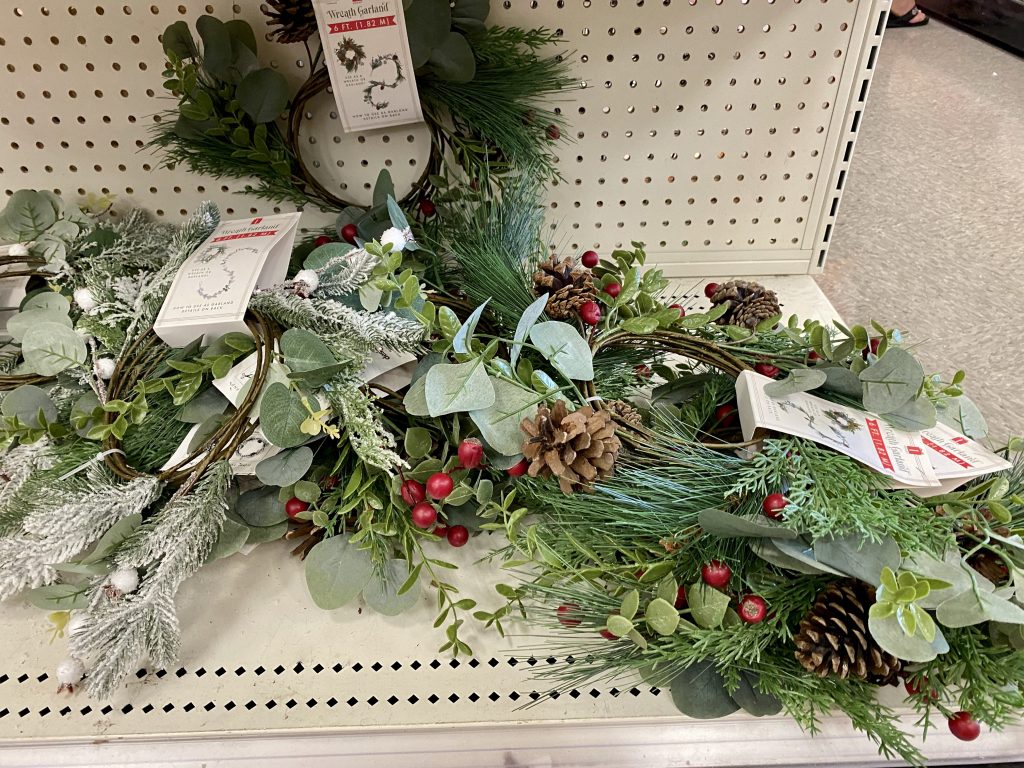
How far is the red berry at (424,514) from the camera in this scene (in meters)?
0.69

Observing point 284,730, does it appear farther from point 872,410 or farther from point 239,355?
point 872,410

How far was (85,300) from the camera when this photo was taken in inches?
30.3

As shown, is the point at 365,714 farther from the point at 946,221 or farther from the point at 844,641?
the point at 946,221

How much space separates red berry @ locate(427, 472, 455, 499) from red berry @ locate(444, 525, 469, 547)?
0.43 ft

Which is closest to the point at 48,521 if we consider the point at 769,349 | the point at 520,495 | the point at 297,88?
the point at 520,495

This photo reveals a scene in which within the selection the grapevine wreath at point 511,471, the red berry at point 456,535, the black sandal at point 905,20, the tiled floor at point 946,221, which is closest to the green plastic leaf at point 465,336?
the grapevine wreath at point 511,471

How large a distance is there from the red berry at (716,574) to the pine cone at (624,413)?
0.16 metres

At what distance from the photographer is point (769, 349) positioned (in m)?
0.77

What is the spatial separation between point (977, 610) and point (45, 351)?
953 millimetres

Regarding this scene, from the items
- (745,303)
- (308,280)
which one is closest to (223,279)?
(308,280)

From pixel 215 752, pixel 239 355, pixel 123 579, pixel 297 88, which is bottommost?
pixel 215 752

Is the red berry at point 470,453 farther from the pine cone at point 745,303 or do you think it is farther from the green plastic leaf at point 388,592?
the pine cone at point 745,303

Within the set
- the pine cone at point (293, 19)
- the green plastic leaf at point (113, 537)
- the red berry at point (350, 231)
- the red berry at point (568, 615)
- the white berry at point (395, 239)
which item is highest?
the pine cone at point (293, 19)

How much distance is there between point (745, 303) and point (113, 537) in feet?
2.52
